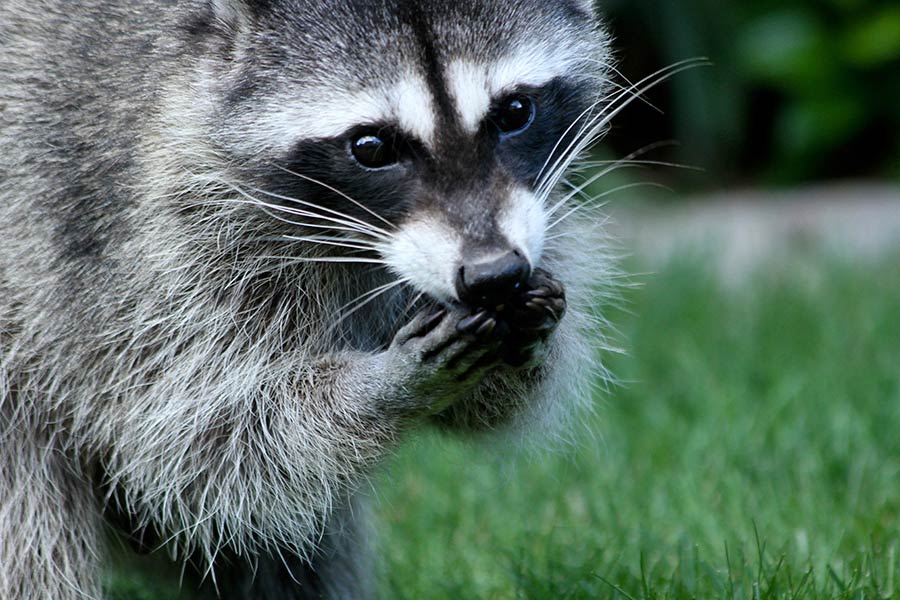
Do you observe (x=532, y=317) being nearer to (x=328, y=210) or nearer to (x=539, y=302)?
(x=539, y=302)

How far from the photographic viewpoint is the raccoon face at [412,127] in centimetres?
304

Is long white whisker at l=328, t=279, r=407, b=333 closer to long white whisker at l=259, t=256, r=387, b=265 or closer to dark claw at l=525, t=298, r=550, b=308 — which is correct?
long white whisker at l=259, t=256, r=387, b=265

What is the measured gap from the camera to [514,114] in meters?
3.23

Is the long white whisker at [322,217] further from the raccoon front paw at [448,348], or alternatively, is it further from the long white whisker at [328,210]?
the raccoon front paw at [448,348]

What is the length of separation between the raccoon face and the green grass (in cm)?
85

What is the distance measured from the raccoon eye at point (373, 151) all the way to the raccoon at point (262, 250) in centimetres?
1

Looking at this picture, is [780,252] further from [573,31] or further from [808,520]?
[573,31]

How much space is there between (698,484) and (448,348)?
1.75 metres

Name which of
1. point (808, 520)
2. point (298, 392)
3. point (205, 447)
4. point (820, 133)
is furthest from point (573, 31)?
point (820, 133)

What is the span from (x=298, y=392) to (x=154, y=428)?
0.40 m

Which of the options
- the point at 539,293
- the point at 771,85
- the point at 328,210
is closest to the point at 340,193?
the point at 328,210

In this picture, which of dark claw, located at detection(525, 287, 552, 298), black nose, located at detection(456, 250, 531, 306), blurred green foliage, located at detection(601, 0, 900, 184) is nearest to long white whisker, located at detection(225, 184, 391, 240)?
black nose, located at detection(456, 250, 531, 306)

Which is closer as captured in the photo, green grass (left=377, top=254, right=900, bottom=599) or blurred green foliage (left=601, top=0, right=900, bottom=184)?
green grass (left=377, top=254, right=900, bottom=599)

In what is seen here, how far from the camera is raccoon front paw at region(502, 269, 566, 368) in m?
3.14
